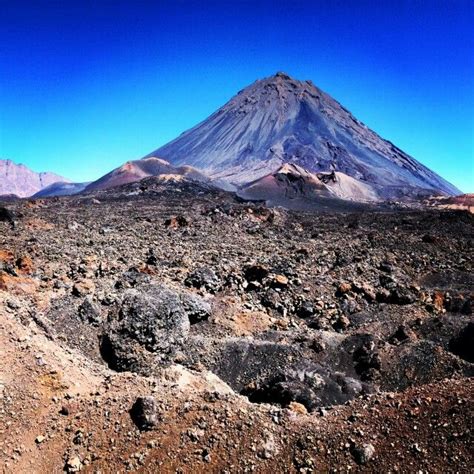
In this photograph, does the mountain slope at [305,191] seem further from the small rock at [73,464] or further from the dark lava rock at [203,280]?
the small rock at [73,464]

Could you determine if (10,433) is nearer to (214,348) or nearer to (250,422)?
(250,422)

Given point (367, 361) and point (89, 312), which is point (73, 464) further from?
point (367, 361)

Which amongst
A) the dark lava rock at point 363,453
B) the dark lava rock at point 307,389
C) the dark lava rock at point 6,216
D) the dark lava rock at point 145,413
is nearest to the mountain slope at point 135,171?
the dark lava rock at point 6,216

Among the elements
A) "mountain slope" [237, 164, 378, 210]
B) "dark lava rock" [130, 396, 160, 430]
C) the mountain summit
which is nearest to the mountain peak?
the mountain summit

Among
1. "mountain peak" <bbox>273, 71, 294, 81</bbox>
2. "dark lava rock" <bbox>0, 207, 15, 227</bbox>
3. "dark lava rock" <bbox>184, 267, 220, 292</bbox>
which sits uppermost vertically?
"mountain peak" <bbox>273, 71, 294, 81</bbox>

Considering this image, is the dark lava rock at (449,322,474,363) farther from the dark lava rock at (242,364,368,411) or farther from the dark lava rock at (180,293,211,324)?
the dark lava rock at (180,293,211,324)

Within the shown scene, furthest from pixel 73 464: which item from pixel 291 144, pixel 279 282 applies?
pixel 291 144
